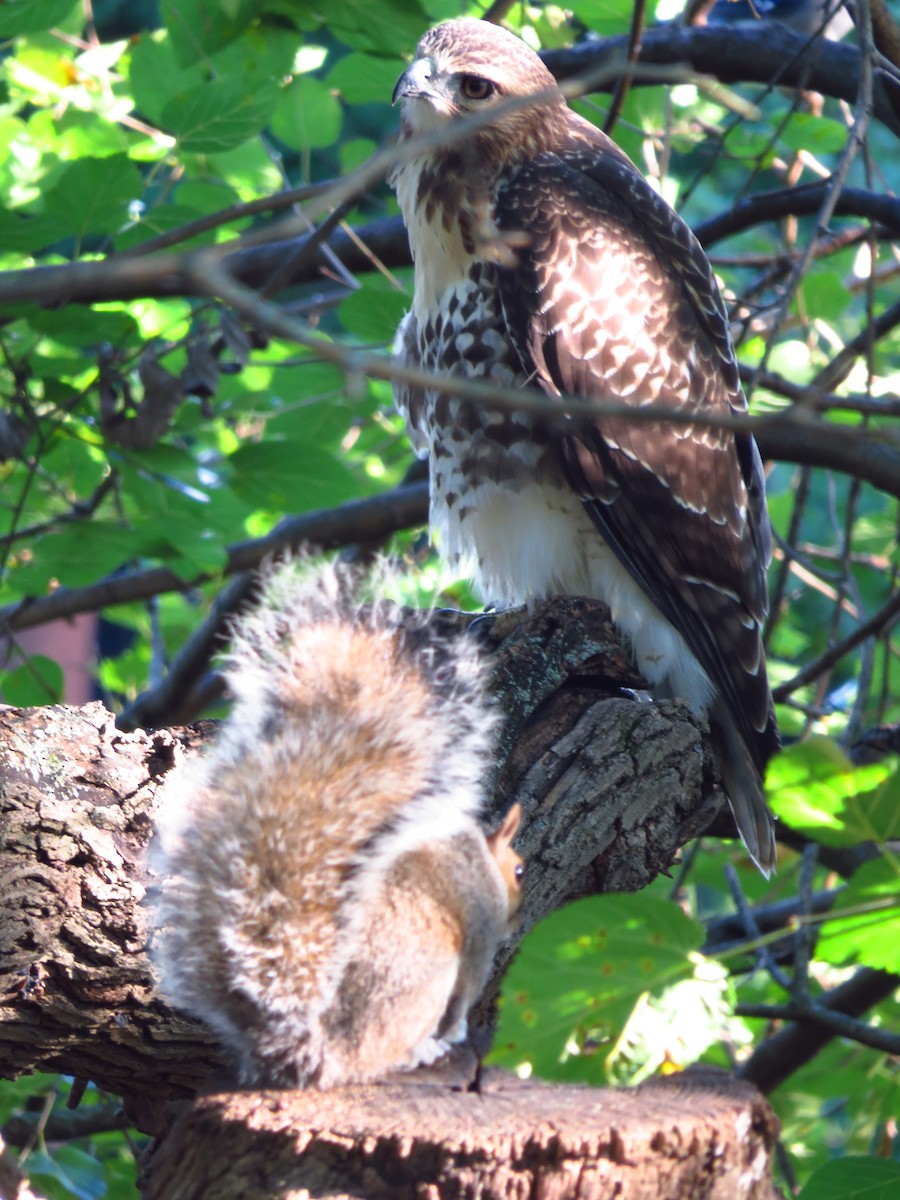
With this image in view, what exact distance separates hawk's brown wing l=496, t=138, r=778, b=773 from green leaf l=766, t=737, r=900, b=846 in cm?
162

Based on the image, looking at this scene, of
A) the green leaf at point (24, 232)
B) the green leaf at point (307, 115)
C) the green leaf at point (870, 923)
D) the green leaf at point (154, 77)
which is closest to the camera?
the green leaf at point (870, 923)

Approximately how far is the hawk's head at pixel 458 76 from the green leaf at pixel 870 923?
2.14m

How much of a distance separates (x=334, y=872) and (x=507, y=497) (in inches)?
69.2

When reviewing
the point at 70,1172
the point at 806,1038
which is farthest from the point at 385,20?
the point at 70,1172

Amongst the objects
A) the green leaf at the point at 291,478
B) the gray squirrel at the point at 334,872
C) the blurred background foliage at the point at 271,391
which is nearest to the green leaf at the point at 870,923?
the blurred background foliage at the point at 271,391

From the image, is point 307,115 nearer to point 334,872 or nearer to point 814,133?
point 814,133

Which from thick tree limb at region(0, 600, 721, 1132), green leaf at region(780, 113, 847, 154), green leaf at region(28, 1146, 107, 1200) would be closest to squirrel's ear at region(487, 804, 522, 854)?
thick tree limb at region(0, 600, 721, 1132)

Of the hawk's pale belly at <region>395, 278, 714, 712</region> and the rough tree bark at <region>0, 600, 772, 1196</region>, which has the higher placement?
the hawk's pale belly at <region>395, 278, 714, 712</region>

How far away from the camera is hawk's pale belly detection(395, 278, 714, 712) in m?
3.12

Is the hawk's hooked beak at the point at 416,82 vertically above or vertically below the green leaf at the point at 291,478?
above

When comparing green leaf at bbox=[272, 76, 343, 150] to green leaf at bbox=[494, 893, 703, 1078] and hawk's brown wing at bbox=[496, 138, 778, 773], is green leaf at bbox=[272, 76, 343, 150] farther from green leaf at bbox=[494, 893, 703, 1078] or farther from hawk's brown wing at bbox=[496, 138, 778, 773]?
green leaf at bbox=[494, 893, 703, 1078]

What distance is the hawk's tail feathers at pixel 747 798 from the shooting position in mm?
3184

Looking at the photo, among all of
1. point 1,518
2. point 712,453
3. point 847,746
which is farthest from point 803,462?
point 1,518

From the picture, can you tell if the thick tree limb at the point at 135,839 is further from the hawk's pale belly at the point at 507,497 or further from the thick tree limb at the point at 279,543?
the thick tree limb at the point at 279,543
